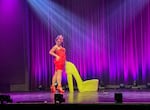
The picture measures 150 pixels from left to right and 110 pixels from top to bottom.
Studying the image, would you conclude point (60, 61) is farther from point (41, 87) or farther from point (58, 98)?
point (58, 98)

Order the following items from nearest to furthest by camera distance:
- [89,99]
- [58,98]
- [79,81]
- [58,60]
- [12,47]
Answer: [58,98] → [89,99] → [58,60] → [79,81] → [12,47]

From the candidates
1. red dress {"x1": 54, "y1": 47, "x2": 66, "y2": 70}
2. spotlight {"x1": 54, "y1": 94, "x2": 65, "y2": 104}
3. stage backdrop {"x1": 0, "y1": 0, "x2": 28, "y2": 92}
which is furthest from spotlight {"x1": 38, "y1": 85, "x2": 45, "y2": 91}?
A: spotlight {"x1": 54, "y1": 94, "x2": 65, "y2": 104}

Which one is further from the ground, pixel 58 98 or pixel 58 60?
pixel 58 60

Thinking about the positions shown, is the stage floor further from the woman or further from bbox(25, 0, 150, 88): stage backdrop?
bbox(25, 0, 150, 88): stage backdrop

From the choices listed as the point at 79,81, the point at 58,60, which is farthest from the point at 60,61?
the point at 79,81

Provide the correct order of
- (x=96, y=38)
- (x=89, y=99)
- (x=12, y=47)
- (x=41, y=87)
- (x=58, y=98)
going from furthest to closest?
(x=96, y=38) → (x=41, y=87) → (x=12, y=47) → (x=89, y=99) → (x=58, y=98)

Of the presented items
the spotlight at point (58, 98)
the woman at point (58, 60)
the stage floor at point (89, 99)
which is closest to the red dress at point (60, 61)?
the woman at point (58, 60)

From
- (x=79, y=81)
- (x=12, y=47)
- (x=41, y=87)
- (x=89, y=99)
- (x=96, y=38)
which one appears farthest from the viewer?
(x=96, y=38)

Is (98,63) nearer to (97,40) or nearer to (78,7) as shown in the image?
(97,40)

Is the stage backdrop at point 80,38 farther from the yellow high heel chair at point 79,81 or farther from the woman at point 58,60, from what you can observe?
the woman at point 58,60

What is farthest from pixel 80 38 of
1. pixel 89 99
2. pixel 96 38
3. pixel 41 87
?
pixel 89 99

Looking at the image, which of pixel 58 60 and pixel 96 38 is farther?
pixel 96 38

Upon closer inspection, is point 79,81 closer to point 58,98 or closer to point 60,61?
point 60,61

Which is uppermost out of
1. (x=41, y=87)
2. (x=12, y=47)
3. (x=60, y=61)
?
(x=12, y=47)
